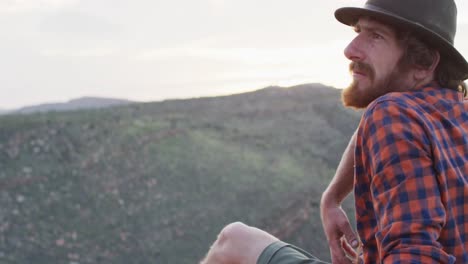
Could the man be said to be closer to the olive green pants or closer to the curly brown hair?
the curly brown hair

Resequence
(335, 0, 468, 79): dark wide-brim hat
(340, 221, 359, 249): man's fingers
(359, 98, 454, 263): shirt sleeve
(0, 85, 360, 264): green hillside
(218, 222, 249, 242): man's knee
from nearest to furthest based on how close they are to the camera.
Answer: (359, 98, 454, 263): shirt sleeve < (335, 0, 468, 79): dark wide-brim hat < (340, 221, 359, 249): man's fingers < (218, 222, 249, 242): man's knee < (0, 85, 360, 264): green hillside

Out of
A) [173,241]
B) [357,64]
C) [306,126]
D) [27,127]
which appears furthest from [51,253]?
[306,126]

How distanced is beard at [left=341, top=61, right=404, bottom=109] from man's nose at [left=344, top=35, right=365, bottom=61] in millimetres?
23

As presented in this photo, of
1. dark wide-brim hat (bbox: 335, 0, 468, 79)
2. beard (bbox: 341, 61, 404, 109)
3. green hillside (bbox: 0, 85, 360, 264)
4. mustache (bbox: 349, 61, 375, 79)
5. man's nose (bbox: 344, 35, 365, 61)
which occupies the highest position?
dark wide-brim hat (bbox: 335, 0, 468, 79)

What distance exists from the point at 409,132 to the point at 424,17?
1.58ft

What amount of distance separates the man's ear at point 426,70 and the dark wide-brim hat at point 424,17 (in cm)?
3

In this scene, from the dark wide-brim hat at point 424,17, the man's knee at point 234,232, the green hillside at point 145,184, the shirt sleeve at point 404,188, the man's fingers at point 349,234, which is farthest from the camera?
the green hillside at point 145,184

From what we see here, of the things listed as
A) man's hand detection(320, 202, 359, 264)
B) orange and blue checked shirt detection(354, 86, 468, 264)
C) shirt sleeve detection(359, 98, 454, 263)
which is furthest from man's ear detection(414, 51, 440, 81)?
man's hand detection(320, 202, 359, 264)

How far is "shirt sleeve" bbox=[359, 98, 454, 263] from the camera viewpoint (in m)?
2.01

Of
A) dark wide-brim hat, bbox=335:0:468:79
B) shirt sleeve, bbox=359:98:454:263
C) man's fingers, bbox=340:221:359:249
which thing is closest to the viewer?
shirt sleeve, bbox=359:98:454:263

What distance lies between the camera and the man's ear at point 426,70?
2.43 meters

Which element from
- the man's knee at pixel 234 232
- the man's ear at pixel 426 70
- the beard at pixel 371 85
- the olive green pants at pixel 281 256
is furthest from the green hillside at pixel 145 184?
the man's ear at pixel 426 70

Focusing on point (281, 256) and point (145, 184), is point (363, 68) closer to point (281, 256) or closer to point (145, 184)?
point (281, 256)

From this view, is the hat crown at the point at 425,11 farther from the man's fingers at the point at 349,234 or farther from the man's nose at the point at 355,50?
the man's fingers at the point at 349,234
